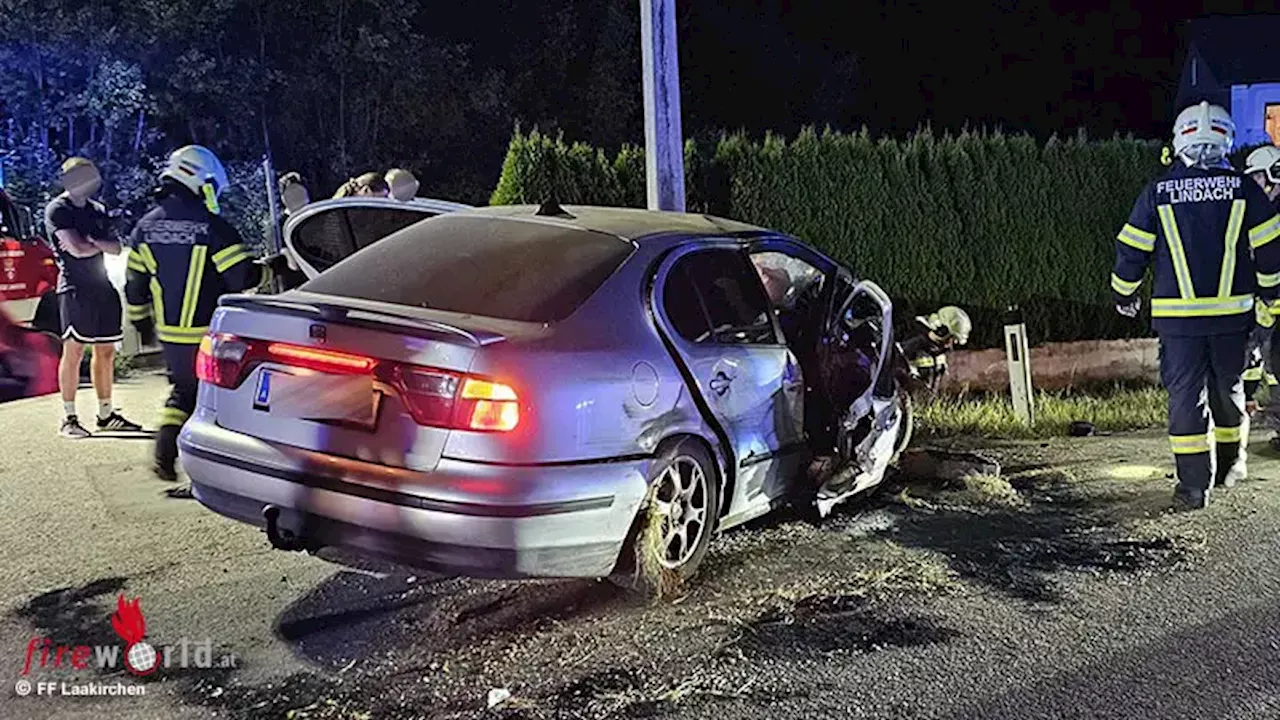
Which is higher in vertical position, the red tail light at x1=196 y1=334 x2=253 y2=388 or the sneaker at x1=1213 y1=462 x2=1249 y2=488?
the red tail light at x1=196 y1=334 x2=253 y2=388

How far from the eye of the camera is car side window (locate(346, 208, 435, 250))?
630 centimetres

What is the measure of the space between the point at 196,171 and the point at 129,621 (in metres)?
2.46

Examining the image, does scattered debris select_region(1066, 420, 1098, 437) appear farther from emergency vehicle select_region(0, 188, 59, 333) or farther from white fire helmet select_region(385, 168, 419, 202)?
emergency vehicle select_region(0, 188, 59, 333)

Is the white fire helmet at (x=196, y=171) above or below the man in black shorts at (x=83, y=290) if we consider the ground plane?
above

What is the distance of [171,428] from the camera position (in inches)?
245

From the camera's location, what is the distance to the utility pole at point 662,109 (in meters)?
7.50

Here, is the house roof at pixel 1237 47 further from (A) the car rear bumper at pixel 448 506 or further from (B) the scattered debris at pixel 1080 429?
(A) the car rear bumper at pixel 448 506

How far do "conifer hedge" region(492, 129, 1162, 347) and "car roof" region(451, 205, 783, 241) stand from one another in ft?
11.1

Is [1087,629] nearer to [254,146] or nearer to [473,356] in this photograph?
[473,356]

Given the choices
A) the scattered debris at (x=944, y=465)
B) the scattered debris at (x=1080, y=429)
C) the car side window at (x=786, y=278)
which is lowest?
the scattered debris at (x=1080, y=429)

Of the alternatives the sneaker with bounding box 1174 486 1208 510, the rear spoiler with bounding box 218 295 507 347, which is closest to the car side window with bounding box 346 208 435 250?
the rear spoiler with bounding box 218 295 507 347

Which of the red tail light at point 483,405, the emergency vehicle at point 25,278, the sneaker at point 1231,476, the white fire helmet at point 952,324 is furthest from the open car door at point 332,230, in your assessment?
the emergency vehicle at point 25,278

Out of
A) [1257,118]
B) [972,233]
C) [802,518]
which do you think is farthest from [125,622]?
[1257,118]

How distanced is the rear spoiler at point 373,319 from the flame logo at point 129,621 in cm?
120
